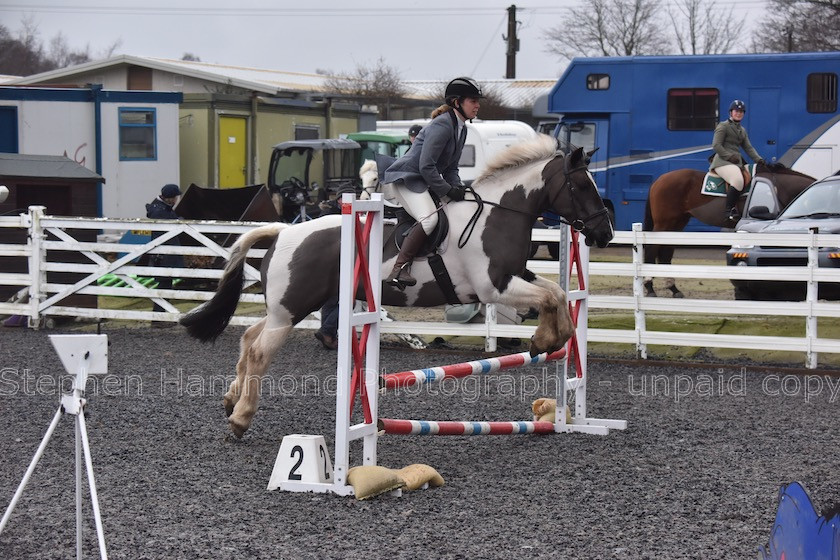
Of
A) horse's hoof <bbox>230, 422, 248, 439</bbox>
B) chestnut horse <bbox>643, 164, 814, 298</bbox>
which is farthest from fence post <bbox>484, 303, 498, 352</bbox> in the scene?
horse's hoof <bbox>230, 422, 248, 439</bbox>

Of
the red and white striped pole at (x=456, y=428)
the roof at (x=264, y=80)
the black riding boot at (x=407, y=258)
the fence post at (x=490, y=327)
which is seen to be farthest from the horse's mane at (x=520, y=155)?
the roof at (x=264, y=80)

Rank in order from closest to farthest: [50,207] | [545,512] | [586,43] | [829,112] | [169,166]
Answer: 1. [545,512]
2. [50,207]
3. [829,112]
4. [169,166]
5. [586,43]

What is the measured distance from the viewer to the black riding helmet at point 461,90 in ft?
23.6

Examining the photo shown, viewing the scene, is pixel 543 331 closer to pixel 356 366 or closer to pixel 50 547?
pixel 356 366

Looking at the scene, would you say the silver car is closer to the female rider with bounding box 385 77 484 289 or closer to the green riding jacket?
the green riding jacket

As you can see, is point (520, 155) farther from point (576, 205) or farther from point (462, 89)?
point (462, 89)

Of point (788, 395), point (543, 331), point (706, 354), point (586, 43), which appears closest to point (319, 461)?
point (543, 331)

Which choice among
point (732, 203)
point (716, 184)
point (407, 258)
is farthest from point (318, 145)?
point (407, 258)

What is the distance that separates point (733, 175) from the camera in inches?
612

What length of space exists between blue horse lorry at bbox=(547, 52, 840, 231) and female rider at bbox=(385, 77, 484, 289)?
1330 cm

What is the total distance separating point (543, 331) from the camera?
7.07 metres

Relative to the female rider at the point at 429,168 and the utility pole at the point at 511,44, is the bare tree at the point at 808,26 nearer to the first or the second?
the utility pole at the point at 511,44

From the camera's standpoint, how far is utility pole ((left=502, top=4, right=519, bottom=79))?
169 feet

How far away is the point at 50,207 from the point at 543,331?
1056 cm
